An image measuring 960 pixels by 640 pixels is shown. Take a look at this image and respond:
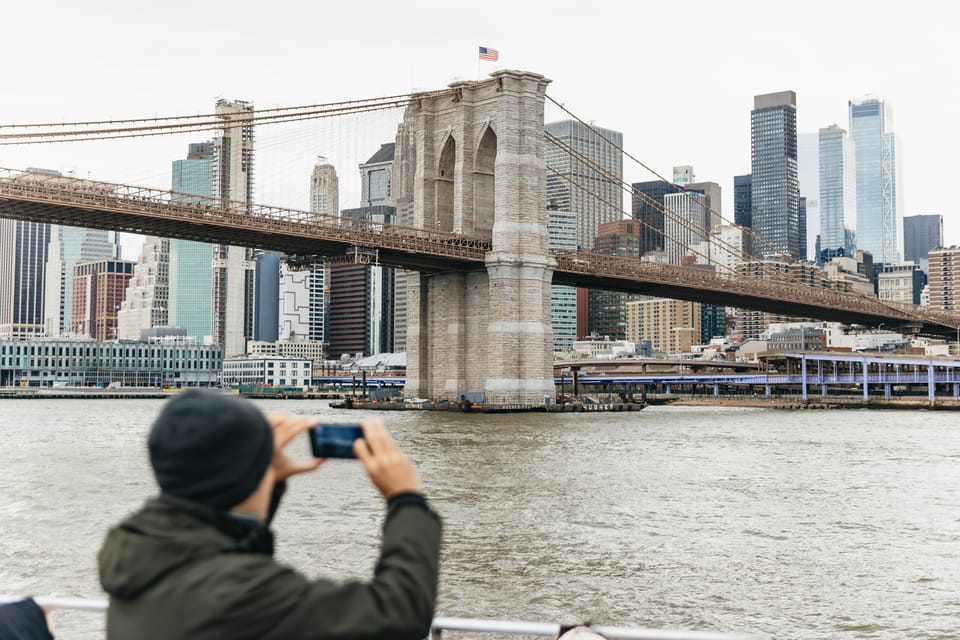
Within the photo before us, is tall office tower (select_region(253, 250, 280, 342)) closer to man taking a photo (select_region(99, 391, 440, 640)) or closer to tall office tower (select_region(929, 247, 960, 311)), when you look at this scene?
tall office tower (select_region(929, 247, 960, 311))

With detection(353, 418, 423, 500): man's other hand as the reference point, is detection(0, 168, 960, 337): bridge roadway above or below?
above

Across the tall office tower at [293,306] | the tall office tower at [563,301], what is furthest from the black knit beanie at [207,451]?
the tall office tower at [293,306]

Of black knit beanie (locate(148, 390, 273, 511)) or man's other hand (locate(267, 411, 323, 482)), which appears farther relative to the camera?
man's other hand (locate(267, 411, 323, 482))

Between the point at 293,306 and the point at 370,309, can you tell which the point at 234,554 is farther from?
the point at 293,306

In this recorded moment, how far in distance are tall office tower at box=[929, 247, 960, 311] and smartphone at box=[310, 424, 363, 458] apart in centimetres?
A: 19276

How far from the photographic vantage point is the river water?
35.6 feet

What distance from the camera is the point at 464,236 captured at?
188ft

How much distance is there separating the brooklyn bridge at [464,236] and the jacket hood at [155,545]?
47.5 metres

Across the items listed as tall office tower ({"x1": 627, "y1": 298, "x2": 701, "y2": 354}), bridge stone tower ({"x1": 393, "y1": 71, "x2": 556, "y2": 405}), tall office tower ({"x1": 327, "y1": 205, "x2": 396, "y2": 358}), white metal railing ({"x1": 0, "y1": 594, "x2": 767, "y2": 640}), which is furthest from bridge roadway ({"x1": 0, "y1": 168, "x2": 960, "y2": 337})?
tall office tower ({"x1": 327, "y1": 205, "x2": 396, "y2": 358})

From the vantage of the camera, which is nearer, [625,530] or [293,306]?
[625,530]

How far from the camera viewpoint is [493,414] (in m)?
53.3

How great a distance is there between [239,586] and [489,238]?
56.9 metres

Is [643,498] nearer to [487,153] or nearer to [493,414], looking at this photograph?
→ [493,414]

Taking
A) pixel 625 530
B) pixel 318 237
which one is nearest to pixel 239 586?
pixel 625 530
